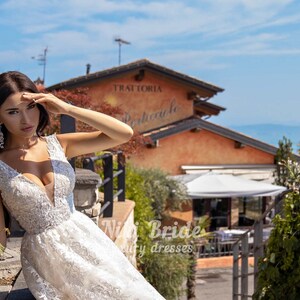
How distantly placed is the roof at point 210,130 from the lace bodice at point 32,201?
15.2 m

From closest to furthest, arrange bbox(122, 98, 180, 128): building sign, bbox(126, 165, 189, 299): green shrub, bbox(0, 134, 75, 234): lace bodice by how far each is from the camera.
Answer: bbox(0, 134, 75, 234): lace bodice < bbox(126, 165, 189, 299): green shrub < bbox(122, 98, 180, 128): building sign

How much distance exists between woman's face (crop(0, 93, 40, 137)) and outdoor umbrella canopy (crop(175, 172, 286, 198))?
1282 centimetres

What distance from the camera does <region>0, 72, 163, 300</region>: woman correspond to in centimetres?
279

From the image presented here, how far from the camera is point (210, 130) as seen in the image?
18.7 m

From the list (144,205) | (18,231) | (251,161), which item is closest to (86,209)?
(18,231)

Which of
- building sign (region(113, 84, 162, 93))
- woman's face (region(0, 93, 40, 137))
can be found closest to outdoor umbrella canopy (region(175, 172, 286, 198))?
building sign (region(113, 84, 162, 93))

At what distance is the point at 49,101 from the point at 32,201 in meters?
0.50

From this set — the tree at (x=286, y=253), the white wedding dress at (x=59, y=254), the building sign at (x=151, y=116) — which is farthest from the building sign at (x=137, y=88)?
the white wedding dress at (x=59, y=254)

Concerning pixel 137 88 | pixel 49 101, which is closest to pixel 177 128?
pixel 137 88

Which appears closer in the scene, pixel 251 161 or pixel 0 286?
pixel 0 286

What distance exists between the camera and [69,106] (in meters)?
2.90

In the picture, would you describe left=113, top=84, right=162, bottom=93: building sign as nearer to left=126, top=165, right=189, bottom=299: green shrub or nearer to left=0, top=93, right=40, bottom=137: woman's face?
left=126, top=165, right=189, bottom=299: green shrub

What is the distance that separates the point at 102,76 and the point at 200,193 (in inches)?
233

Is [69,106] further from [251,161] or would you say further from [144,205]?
[251,161]
